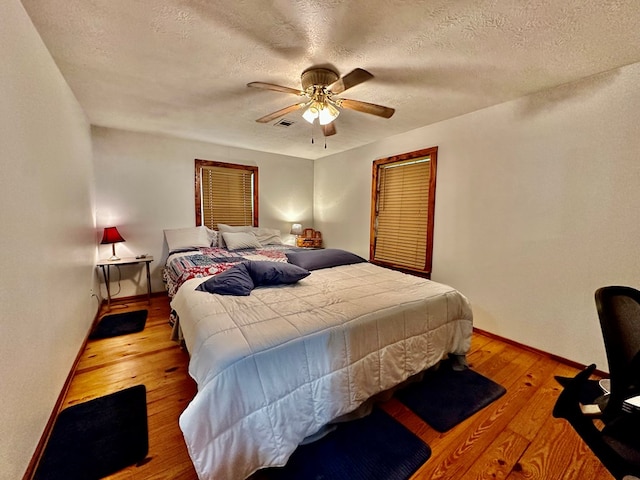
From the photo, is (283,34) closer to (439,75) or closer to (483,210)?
(439,75)

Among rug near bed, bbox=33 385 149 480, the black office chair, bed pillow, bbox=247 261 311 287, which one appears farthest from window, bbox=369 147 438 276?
rug near bed, bbox=33 385 149 480

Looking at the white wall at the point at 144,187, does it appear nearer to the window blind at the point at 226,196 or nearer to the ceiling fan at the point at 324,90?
the window blind at the point at 226,196

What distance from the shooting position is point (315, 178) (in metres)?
5.46

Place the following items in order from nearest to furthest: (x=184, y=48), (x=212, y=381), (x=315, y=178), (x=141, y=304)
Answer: (x=212, y=381), (x=184, y=48), (x=141, y=304), (x=315, y=178)

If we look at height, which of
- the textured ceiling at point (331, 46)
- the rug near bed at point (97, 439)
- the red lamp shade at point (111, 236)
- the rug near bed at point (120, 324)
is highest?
A: the textured ceiling at point (331, 46)

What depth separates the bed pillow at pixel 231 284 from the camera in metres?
1.84

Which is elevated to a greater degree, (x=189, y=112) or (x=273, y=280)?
(x=189, y=112)

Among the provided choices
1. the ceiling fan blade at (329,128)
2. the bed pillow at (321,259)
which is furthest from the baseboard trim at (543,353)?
the ceiling fan blade at (329,128)

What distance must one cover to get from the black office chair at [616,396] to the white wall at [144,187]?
4.50 m

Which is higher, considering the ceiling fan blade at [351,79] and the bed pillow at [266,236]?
the ceiling fan blade at [351,79]

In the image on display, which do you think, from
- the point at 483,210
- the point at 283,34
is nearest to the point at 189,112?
the point at 283,34

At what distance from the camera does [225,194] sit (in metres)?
4.51

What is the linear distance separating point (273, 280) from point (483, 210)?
2.37 meters

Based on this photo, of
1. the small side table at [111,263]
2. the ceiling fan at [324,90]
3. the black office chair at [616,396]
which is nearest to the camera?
the black office chair at [616,396]
